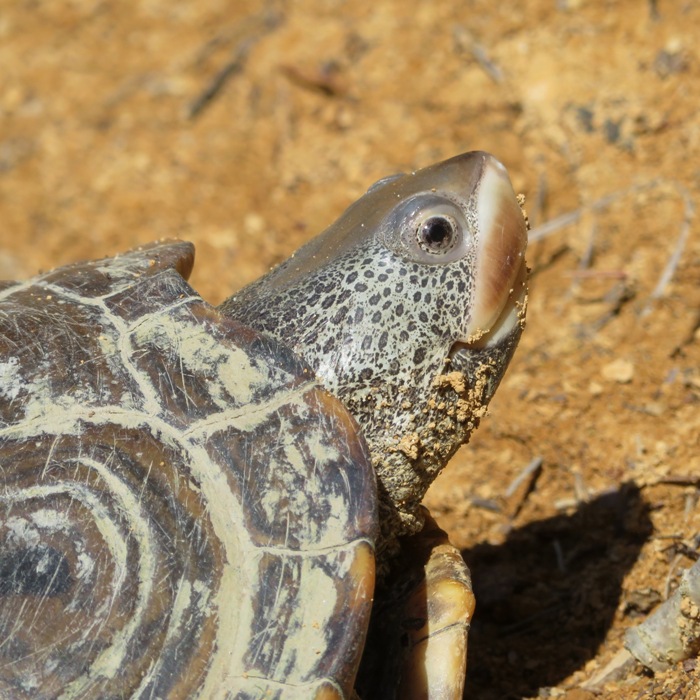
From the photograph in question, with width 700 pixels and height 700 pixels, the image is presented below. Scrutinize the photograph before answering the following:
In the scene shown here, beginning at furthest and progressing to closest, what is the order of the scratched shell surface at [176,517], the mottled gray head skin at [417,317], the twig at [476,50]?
the twig at [476,50], the mottled gray head skin at [417,317], the scratched shell surface at [176,517]

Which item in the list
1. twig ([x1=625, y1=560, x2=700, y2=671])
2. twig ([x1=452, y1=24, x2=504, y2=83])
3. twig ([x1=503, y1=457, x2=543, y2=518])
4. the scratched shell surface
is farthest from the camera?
twig ([x1=452, y1=24, x2=504, y2=83])

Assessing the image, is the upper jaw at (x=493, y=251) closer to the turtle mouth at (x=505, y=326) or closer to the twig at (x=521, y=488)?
the turtle mouth at (x=505, y=326)

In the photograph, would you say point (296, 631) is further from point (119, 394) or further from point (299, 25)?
point (299, 25)

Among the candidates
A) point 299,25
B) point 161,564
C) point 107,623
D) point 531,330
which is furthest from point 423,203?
point 299,25

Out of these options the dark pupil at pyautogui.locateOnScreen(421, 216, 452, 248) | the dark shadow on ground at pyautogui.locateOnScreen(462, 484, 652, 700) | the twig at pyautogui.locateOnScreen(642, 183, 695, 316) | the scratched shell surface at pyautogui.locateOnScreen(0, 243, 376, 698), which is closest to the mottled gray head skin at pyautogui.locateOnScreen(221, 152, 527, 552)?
the dark pupil at pyautogui.locateOnScreen(421, 216, 452, 248)

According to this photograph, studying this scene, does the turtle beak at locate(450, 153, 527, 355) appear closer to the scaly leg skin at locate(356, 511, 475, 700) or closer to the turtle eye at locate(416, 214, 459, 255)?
the turtle eye at locate(416, 214, 459, 255)

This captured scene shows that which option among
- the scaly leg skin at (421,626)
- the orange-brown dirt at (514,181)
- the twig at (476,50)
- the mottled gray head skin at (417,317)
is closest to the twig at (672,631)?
the orange-brown dirt at (514,181)
